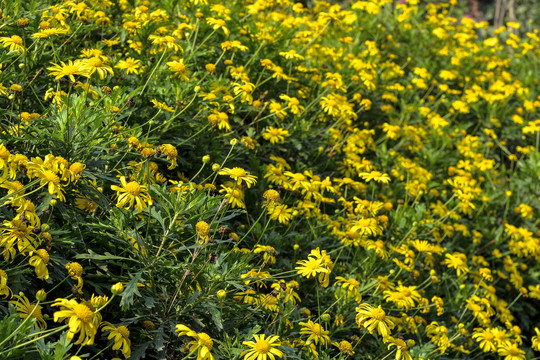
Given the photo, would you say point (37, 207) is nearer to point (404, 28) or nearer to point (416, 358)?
point (416, 358)

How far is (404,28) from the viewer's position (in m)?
6.59

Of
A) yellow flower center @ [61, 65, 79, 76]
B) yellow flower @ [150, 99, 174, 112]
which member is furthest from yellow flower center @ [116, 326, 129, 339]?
yellow flower @ [150, 99, 174, 112]

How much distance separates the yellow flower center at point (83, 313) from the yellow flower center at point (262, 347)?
0.61m

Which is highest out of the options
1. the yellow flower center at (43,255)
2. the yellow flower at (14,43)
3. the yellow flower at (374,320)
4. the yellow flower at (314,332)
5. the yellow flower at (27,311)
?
the yellow flower at (14,43)

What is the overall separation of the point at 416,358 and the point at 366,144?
7.77 ft

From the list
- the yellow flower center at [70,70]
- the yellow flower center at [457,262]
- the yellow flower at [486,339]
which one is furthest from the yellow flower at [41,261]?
the yellow flower center at [457,262]

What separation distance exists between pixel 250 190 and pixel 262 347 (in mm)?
1472

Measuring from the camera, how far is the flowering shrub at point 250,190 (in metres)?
2.21

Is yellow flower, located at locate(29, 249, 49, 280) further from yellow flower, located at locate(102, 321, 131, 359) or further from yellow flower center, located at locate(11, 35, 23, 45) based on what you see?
yellow flower center, located at locate(11, 35, 23, 45)

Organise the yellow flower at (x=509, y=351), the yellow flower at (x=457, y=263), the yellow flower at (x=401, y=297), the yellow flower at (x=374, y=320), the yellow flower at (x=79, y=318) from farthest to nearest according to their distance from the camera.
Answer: the yellow flower at (x=457, y=263) → the yellow flower at (x=509, y=351) → the yellow flower at (x=401, y=297) → the yellow flower at (x=374, y=320) → the yellow flower at (x=79, y=318)

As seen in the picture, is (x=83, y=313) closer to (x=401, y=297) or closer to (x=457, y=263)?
(x=401, y=297)

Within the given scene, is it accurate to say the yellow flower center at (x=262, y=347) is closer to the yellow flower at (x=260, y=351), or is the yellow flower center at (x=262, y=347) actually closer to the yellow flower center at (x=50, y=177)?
the yellow flower at (x=260, y=351)

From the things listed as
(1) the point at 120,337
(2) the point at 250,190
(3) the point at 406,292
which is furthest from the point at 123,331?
(3) the point at 406,292

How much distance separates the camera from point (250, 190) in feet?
11.4
